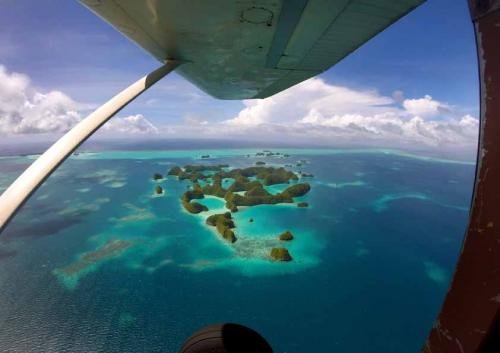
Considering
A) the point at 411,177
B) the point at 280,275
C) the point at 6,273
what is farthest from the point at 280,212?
the point at 411,177

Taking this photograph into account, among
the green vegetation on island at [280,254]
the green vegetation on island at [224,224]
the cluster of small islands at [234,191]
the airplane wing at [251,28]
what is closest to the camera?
the airplane wing at [251,28]

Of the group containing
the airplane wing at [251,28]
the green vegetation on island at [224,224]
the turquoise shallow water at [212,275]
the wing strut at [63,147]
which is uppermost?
the airplane wing at [251,28]

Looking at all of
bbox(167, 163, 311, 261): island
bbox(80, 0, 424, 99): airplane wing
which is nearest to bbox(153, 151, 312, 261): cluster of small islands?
bbox(167, 163, 311, 261): island

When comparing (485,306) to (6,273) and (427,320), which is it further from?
(6,273)

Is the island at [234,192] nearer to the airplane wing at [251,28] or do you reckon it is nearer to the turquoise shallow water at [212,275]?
the turquoise shallow water at [212,275]

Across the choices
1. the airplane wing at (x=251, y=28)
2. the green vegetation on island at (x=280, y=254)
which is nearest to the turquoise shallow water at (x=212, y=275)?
the green vegetation on island at (x=280, y=254)

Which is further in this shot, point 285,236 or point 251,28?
point 285,236

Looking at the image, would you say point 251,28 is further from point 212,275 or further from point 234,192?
point 234,192

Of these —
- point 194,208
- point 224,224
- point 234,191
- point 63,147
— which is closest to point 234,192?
point 234,191
